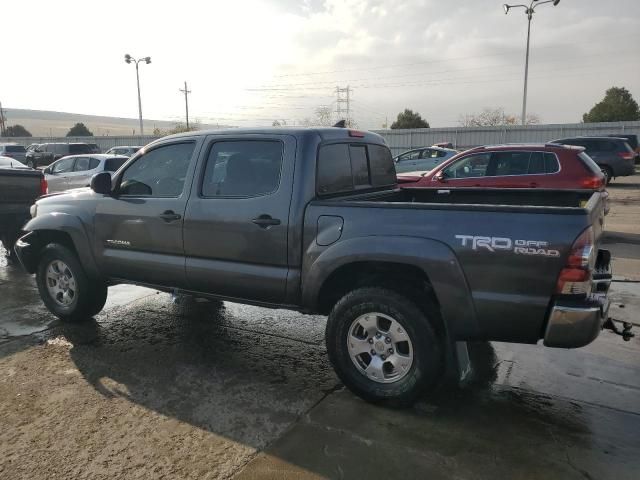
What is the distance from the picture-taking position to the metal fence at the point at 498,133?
3130 cm

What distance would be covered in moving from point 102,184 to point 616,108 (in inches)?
1941

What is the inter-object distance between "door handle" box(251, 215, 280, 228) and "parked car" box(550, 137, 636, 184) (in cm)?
1703

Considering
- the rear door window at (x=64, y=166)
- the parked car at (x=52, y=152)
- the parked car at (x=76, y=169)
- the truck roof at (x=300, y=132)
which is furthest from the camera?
the parked car at (x=52, y=152)

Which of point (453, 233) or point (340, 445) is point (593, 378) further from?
point (340, 445)

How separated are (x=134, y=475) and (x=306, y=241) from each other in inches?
71.6

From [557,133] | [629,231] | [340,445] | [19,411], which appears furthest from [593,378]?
[557,133]

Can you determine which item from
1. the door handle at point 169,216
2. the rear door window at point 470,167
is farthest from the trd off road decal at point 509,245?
the rear door window at point 470,167

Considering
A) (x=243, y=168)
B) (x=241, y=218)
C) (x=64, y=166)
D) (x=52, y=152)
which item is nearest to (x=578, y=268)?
(x=241, y=218)

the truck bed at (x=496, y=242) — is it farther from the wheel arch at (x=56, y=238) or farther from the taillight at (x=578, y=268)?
the wheel arch at (x=56, y=238)

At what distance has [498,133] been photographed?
3294 centimetres

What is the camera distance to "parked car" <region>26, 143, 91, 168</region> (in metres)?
28.2

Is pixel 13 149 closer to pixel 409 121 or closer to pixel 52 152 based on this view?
pixel 52 152

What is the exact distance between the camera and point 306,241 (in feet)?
12.2

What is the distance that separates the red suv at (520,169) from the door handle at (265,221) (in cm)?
519
